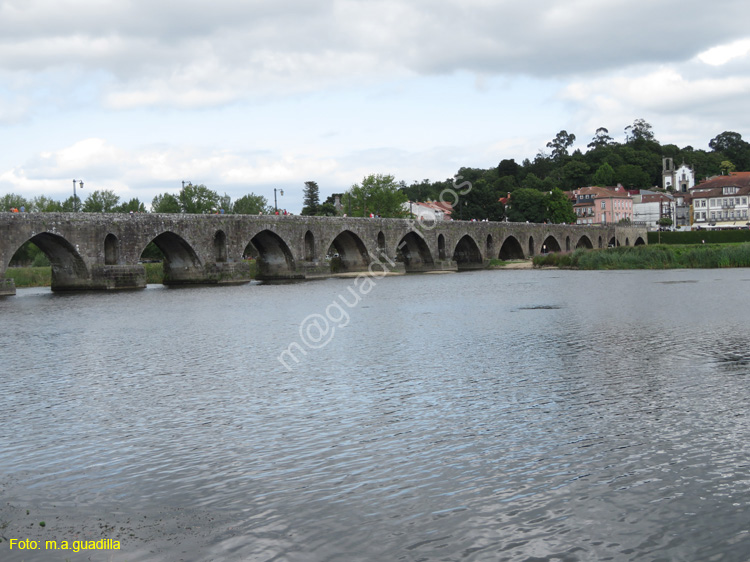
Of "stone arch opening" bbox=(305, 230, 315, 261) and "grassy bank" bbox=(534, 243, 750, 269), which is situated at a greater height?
"stone arch opening" bbox=(305, 230, 315, 261)

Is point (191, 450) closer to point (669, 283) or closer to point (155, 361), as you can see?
point (155, 361)

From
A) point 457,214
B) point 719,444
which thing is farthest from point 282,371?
point 457,214

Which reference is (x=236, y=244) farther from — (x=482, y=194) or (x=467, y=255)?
(x=482, y=194)

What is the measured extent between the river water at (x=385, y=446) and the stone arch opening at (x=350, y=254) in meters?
58.9

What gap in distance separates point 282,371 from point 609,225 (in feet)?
421

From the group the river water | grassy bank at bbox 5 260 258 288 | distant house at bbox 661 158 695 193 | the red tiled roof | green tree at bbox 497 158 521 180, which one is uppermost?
green tree at bbox 497 158 521 180

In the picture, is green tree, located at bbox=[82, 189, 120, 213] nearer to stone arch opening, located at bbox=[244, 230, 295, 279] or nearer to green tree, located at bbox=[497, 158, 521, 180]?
stone arch opening, located at bbox=[244, 230, 295, 279]

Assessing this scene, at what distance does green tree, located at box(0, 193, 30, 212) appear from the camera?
119769mm

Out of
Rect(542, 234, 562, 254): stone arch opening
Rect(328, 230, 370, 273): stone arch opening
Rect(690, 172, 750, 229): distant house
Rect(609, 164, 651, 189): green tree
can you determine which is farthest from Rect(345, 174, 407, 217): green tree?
Rect(609, 164, 651, 189): green tree

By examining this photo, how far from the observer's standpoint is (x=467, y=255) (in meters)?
104

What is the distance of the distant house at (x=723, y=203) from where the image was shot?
147500mm

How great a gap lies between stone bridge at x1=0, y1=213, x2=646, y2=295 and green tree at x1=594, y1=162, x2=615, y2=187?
7306cm

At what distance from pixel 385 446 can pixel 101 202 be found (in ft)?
374

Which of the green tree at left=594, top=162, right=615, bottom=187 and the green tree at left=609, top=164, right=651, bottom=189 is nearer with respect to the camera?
the green tree at left=594, top=162, right=615, bottom=187
